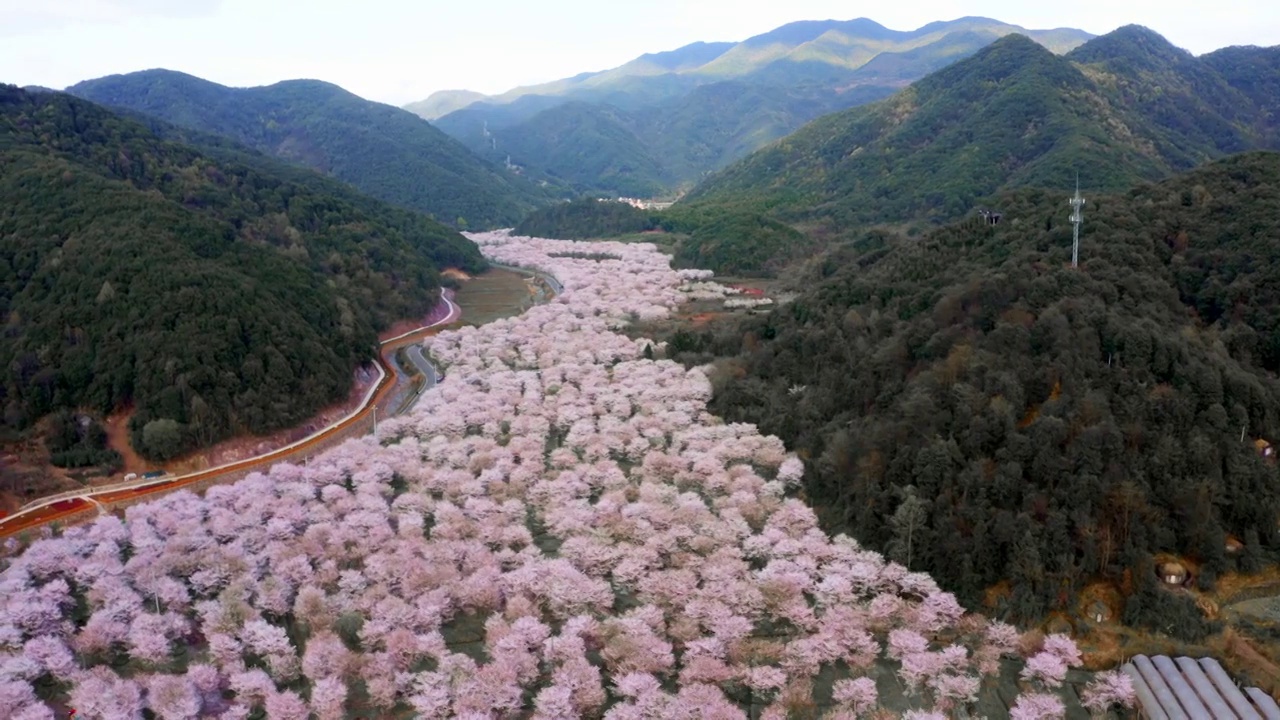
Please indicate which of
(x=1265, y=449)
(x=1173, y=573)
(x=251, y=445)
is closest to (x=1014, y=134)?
(x=1265, y=449)

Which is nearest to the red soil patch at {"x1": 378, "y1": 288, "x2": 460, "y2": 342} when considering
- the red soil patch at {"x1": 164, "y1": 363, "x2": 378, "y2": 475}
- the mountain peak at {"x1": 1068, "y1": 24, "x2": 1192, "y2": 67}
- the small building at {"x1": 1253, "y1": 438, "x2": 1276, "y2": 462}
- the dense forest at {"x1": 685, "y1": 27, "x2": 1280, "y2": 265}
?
the red soil patch at {"x1": 164, "y1": 363, "x2": 378, "y2": 475}

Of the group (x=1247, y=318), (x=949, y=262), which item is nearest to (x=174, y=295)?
(x=949, y=262)

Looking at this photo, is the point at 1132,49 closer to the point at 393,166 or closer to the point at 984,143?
the point at 984,143

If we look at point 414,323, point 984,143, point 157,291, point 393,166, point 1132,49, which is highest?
point 1132,49

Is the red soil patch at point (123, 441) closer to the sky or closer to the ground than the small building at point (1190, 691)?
closer to the sky

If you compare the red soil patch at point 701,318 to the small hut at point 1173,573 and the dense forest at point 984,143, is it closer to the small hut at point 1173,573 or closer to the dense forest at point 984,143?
the dense forest at point 984,143

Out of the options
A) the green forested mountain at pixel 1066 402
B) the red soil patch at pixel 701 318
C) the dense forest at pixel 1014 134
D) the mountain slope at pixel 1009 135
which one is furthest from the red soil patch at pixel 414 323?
the mountain slope at pixel 1009 135

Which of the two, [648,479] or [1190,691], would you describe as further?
[648,479]
